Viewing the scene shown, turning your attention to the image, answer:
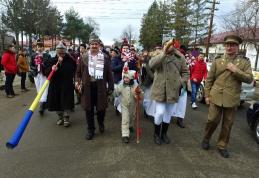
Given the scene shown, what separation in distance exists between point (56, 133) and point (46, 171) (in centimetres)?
195

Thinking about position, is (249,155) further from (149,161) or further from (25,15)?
(25,15)

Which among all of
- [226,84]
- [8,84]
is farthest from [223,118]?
[8,84]

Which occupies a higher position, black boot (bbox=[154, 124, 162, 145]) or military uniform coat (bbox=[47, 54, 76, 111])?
military uniform coat (bbox=[47, 54, 76, 111])

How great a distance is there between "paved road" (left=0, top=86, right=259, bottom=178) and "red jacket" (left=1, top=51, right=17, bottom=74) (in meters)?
4.30

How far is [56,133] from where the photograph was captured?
6.07 metres

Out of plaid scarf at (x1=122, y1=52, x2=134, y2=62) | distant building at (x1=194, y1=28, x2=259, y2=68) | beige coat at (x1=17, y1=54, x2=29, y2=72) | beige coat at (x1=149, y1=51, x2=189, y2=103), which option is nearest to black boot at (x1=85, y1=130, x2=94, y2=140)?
beige coat at (x1=149, y1=51, x2=189, y2=103)

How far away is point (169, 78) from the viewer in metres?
5.13

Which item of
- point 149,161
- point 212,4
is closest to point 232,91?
point 149,161

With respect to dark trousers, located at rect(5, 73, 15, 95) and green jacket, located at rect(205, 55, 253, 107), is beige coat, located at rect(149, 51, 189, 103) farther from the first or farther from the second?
dark trousers, located at rect(5, 73, 15, 95)

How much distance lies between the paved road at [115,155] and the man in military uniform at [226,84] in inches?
21.6

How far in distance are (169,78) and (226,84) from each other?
93 cm

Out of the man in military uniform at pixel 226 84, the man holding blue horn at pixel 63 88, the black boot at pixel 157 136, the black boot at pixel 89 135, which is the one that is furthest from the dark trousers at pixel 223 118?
the man holding blue horn at pixel 63 88

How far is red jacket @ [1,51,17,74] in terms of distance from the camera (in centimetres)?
1055

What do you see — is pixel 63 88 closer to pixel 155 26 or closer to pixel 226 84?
pixel 226 84
